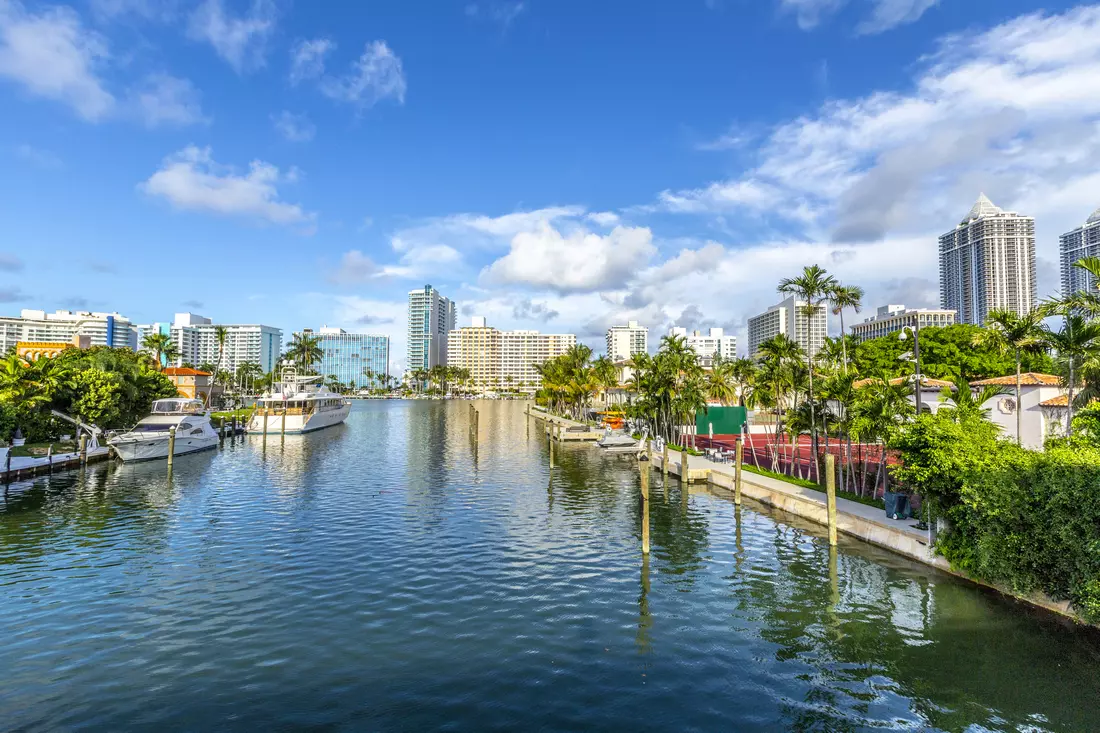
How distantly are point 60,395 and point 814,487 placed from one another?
205ft

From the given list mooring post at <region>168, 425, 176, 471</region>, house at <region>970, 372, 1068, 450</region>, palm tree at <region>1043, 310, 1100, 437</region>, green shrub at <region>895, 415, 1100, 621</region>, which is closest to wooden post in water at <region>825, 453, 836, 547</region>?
green shrub at <region>895, 415, 1100, 621</region>

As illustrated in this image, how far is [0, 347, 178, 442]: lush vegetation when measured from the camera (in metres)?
46.5

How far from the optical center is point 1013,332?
25750mm

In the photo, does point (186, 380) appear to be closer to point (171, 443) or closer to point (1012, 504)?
point (171, 443)

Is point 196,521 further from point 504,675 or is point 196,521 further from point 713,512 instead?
point 713,512

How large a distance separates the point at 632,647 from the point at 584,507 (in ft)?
60.9

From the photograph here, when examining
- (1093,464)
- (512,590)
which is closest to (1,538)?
(512,590)

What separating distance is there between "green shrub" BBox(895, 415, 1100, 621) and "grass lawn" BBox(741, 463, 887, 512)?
6.88 meters

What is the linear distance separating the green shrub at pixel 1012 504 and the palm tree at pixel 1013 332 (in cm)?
788

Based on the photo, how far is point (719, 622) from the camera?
17250 mm

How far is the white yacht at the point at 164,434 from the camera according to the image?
49.9 meters

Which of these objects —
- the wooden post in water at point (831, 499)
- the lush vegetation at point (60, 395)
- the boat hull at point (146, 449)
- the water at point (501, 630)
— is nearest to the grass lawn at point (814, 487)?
the wooden post in water at point (831, 499)

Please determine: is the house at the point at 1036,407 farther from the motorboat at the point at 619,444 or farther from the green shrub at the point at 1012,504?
the motorboat at the point at 619,444

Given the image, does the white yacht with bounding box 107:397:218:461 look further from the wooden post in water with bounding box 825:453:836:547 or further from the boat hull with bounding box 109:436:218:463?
the wooden post in water with bounding box 825:453:836:547
